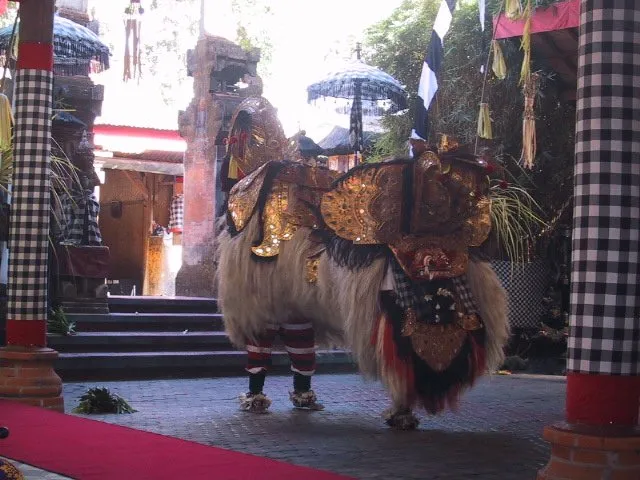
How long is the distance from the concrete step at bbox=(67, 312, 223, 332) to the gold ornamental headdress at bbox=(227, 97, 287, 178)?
138 inches

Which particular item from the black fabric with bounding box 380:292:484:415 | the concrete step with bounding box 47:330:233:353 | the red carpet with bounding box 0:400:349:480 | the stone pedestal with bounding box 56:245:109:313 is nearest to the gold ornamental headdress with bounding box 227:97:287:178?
the black fabric with bounding box 380:292:484:415

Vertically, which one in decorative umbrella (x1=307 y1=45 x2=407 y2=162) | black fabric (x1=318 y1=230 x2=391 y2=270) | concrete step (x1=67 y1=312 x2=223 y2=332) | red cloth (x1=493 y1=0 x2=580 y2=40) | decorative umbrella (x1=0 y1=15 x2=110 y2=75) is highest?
decorative umbrella (x1=0 y1=15 x2=110 y2=75)

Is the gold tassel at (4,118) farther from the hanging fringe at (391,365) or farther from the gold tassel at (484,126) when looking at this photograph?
the gold tassel at (484,126)

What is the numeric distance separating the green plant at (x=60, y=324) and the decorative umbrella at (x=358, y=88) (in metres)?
4.01

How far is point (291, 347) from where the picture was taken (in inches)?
275

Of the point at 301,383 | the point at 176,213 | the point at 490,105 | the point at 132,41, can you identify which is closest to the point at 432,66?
the point at 301,383

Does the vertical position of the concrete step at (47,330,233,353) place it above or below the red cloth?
below

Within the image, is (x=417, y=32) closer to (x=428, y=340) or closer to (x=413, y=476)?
(x=428, y=340)

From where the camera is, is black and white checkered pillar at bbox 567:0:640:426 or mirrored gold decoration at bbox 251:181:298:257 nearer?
black and white checkered pillar at bbox 567:0:640:426

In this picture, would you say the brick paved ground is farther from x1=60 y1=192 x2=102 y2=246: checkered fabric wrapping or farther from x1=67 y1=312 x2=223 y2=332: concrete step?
x1=60 y1=192 x2=102 y2=246: checkered fabric wrapping

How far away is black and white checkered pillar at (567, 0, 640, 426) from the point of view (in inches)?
154


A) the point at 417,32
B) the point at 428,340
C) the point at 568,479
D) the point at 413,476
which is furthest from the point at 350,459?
the point at 417,32

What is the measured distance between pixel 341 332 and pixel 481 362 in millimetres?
1154

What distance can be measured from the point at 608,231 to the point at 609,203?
0.10m
